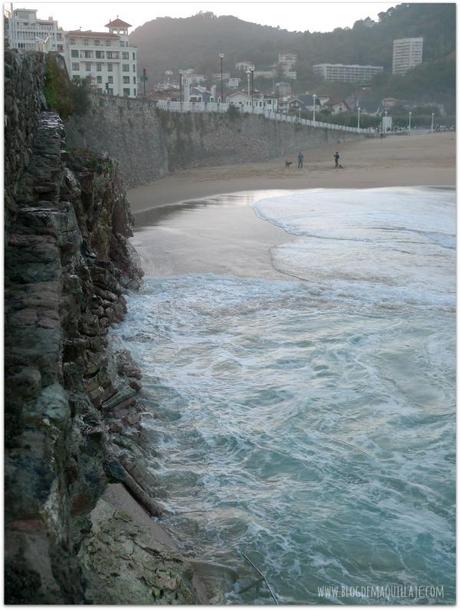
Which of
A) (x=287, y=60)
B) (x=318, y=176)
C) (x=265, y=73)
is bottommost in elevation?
(x=318, y=176)

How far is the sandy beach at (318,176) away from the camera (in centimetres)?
2584

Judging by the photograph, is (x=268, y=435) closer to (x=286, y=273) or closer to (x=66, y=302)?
(x=66, y=302)

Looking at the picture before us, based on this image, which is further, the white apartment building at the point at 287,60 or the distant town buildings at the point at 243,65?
the white apartment building at the point at 287,60

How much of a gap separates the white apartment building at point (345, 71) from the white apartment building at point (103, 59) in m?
69.0

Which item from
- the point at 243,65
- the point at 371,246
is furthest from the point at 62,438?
the point at 243,65

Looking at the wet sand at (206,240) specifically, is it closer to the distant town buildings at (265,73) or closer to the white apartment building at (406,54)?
the white apartment building at (406,54)

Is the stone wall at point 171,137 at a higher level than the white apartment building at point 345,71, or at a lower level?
lower

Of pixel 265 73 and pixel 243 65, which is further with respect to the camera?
pixel 243 65

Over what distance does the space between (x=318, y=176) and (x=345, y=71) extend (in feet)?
311

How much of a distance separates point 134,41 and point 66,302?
136 m

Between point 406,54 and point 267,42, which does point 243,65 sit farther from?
point 406,54

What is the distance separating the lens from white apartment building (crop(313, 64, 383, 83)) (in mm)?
116188

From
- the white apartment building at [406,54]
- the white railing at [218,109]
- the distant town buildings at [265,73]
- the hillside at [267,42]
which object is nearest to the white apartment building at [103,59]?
A: the white railing at [218,109]

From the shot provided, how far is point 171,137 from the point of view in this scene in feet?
115
